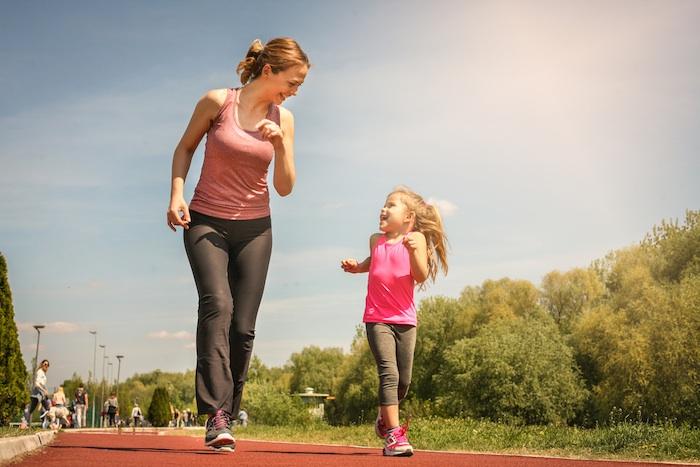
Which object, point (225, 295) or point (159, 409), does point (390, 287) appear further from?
point (159, 409)

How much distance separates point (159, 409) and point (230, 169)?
70.7 m

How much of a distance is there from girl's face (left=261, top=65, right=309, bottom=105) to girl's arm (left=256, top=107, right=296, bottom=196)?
0.61ft

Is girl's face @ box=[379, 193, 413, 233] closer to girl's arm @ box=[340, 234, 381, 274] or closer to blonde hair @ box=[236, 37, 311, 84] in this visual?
girl's arm @ box=[340, 234, 381, 274]

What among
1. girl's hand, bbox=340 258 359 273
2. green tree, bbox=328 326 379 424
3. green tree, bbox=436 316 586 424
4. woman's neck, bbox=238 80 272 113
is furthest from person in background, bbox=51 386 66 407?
green tree, bbox=328 326 379 424

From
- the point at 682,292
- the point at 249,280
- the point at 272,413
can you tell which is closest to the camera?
the point at 249,280

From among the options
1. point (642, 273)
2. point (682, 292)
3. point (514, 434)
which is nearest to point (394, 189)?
point (514, 434)

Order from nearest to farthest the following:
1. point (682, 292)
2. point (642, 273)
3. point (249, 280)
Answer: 1. point (249, 280)
2. point (682, 292)
3. point (642, 273)

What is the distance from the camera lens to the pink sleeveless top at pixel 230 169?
4.80 m

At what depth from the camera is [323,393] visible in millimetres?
104312

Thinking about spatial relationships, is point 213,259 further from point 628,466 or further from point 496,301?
point 496,301

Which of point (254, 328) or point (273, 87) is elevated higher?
point (273, 87)

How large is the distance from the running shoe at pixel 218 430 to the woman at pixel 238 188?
0.47ft

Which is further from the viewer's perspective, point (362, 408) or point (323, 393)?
point (323, 393)

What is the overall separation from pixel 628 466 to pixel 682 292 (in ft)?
133
